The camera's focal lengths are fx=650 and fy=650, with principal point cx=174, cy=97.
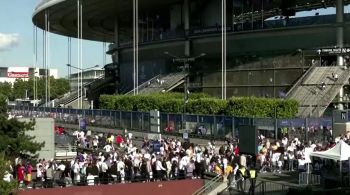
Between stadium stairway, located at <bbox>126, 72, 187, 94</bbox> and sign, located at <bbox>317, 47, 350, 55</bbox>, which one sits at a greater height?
sign, located at <bbox>317, 47, 350, 55</bbox>

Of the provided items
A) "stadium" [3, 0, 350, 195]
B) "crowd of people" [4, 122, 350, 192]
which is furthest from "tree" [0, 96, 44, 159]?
"stadium" [3, 0, 350, 195]

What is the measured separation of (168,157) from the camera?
3136 cm

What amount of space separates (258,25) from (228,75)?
679 cm

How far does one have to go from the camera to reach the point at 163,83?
8025 centimetres

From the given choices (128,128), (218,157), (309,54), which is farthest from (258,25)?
(218,157)

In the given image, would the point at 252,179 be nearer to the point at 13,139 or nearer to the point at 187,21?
the point at 13,139

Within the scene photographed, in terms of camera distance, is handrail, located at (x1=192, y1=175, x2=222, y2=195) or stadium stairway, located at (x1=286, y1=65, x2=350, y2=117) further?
stadium stairway, located at (x1=286, y1=65, x2=350, y2=117)

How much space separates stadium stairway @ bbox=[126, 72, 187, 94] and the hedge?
10.6 metres

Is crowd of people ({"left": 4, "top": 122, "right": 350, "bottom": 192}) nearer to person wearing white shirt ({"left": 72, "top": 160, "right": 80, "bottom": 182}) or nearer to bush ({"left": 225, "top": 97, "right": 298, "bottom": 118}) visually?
person wearing white shirt ({"left": 72, "top": 160, "right": 80, "bottom": 182})

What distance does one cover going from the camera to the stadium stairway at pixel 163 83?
78456 millimetres

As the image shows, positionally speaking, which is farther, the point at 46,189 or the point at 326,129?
the point at 326,129

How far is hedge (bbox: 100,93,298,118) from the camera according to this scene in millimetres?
50531

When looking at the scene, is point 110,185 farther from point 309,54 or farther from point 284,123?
point 309,54

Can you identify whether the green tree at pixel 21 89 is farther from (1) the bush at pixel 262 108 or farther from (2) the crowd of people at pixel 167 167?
(2) the crowd of people at pixel 167 167
